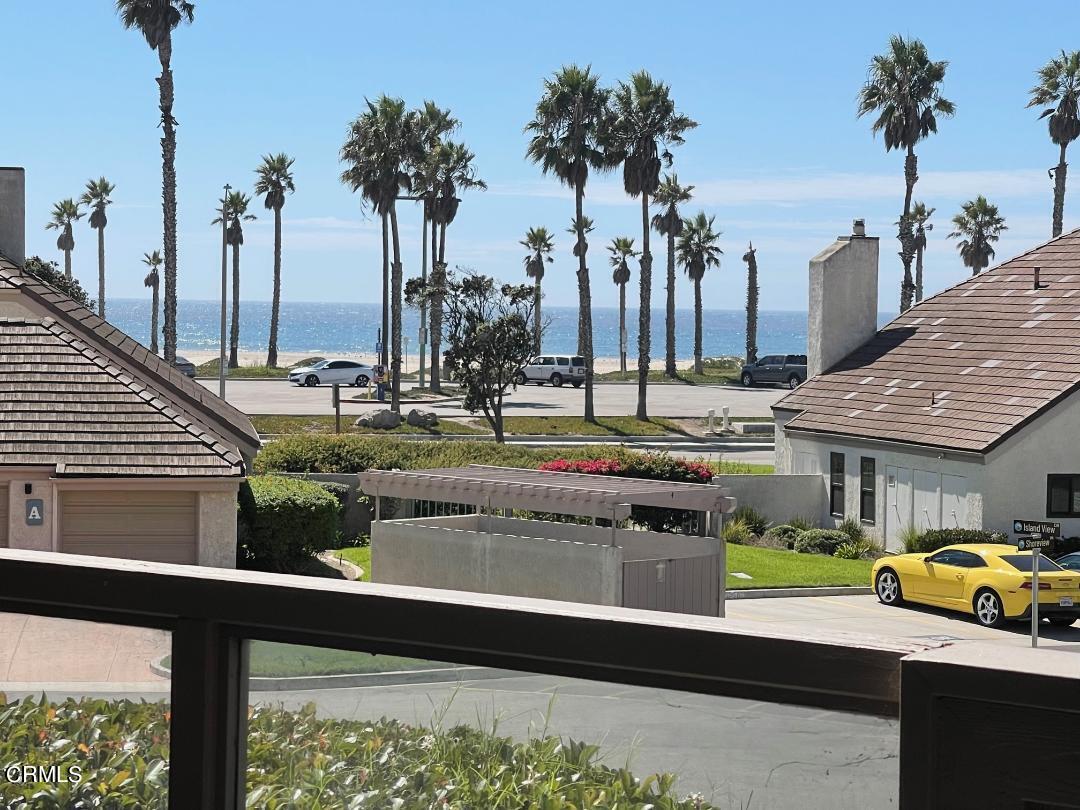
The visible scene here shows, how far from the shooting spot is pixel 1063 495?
33031 millimetres

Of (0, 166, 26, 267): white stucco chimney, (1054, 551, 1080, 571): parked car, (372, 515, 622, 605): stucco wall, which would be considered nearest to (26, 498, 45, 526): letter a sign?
(372, 515, 622, 605): stucco wall

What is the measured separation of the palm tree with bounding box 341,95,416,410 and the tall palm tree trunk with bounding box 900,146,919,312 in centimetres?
2560

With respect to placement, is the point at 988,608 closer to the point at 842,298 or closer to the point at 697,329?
the point at 842,298

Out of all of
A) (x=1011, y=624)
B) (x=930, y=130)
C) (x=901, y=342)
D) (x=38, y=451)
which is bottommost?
(x=1011, y=624)

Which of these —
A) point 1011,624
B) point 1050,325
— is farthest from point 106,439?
point 1050,325

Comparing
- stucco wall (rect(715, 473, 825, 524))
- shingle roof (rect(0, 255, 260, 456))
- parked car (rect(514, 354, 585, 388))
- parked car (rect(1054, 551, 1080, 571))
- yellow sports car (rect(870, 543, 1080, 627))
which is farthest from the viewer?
parked car (rect(514, 354, 585, 388))

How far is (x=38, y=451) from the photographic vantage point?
70.3ft

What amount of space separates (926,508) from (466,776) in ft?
108

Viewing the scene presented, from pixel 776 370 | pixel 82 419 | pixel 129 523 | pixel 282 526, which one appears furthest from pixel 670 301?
pixel 129 523

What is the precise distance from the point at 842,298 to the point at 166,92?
3448 cm

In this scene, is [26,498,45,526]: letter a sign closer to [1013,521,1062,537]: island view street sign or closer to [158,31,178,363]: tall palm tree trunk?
[1013,521,1062,537]: island view street sign

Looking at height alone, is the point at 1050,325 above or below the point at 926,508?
above

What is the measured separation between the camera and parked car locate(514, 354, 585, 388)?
83250 mm

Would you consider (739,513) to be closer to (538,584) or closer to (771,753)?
(538,584)
